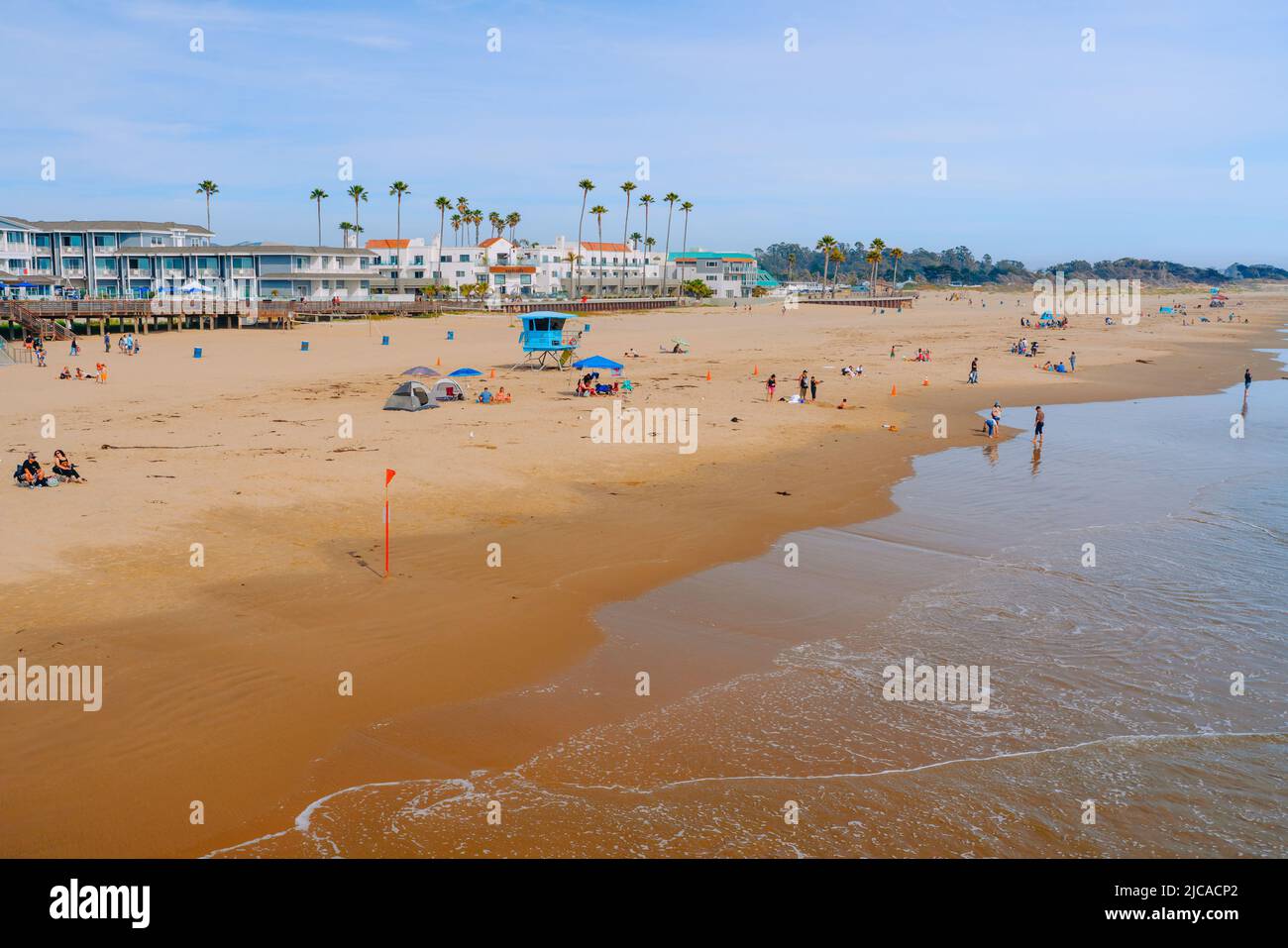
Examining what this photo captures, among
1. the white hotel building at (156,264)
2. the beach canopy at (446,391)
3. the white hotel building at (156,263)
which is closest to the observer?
the beach canopy at (446,391)

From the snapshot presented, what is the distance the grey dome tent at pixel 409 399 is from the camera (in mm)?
32250

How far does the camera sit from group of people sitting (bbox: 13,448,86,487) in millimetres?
20172

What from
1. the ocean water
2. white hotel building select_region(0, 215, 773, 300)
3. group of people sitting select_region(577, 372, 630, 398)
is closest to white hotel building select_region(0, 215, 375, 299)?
white hotel building select_region(0, 215, 773, 300)

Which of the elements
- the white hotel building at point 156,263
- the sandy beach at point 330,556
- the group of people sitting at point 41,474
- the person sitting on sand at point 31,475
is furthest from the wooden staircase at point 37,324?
the person sitting on sand at point 31,475

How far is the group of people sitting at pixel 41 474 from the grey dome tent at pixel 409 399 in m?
12.1

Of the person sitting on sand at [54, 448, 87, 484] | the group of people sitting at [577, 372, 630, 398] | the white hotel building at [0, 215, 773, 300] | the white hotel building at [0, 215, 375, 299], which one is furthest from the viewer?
the white hotel building at [0, 215, 375, 299]

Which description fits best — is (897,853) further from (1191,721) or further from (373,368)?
(373,368)

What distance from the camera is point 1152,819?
1008cm

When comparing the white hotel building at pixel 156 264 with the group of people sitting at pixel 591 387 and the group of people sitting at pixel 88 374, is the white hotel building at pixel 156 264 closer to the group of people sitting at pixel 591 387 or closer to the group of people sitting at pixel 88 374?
the group of people sitting at pixel 88 374

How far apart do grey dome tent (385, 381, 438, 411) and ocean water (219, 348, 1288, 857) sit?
16613 millimetres

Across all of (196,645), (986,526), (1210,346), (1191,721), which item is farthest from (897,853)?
(1210,346)

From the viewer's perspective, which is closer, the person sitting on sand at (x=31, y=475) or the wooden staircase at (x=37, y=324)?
the person sitting on sand at (x=31, y=475)

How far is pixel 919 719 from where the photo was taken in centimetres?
1216

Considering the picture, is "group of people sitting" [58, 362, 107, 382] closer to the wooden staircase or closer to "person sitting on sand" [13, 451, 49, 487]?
the wooden staircase
